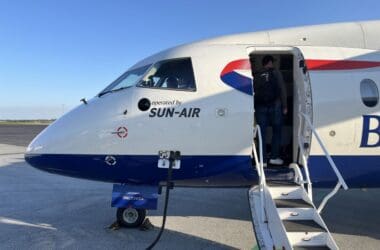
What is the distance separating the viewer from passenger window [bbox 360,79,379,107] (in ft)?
21.5

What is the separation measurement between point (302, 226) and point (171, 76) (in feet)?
10.9

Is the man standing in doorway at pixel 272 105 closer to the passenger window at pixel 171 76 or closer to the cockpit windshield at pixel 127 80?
the passenger window at pixel 171 76

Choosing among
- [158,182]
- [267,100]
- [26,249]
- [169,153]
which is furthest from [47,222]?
[267,100]

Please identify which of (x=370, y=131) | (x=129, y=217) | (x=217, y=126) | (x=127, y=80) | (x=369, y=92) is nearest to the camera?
(x=217, y=126)

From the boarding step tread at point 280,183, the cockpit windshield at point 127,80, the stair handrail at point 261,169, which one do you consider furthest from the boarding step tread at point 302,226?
the cockpit windshield at point 127,80

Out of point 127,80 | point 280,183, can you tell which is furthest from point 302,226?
point 127,80

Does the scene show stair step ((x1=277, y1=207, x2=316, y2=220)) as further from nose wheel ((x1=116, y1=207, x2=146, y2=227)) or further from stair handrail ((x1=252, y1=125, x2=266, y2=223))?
nose wheel ((x1=116, y1=207, x2=146, y2=227))

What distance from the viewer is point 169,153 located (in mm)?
6414

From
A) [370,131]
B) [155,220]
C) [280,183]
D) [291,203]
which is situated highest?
[370,131]

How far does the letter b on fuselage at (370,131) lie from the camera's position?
21.3 feet

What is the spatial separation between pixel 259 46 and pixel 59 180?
9138 millimetres

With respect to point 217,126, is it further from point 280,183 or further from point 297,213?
point 297,213

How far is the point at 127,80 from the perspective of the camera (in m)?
7.05

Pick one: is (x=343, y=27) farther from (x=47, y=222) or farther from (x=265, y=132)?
(x=47, y=222)
